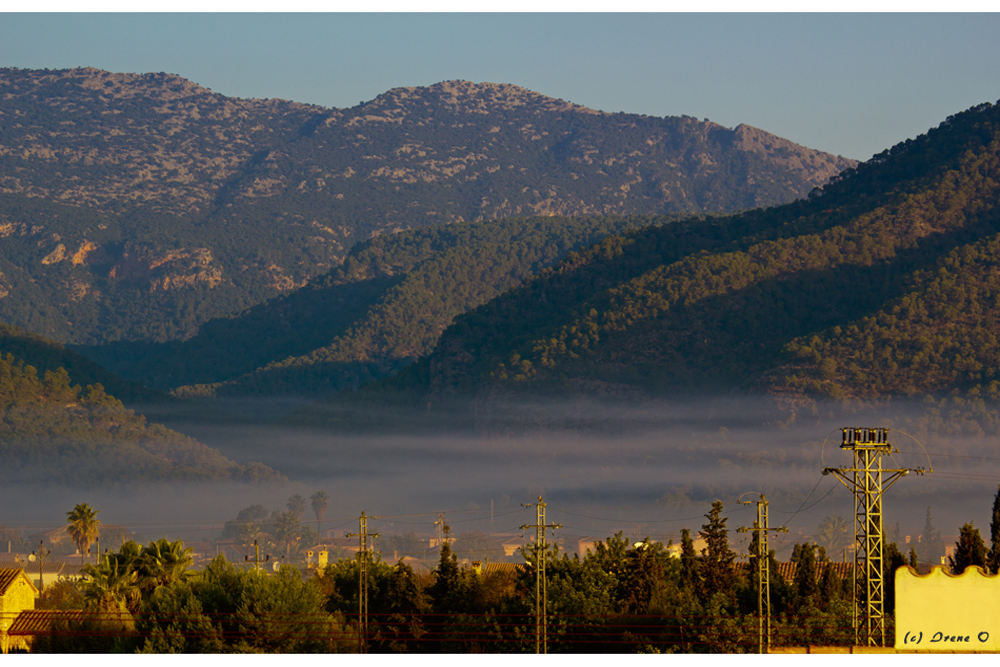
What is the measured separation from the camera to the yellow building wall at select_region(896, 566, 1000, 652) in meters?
70.8

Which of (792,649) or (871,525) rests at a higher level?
(871,525)

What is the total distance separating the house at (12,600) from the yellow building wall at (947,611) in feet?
178

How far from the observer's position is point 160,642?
8588 cm

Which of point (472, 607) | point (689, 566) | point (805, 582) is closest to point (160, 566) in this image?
point (472, 607)

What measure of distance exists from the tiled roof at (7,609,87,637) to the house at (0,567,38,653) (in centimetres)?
63

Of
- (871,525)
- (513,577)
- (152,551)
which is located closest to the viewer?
(871,525)

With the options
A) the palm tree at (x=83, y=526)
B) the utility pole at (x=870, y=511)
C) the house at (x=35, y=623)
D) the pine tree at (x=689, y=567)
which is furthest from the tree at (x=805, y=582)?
the palm tree at (x=83, y=526)

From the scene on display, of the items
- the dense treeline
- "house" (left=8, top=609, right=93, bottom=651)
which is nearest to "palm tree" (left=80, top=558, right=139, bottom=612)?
the dense treeline

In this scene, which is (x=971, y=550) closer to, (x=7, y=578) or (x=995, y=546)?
(x=995, y=546)

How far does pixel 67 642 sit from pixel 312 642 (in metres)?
14.4

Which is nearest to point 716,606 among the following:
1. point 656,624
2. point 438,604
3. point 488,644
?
point 656,624

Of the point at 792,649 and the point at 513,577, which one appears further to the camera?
the point at 513,577

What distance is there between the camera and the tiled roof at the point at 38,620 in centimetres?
9275

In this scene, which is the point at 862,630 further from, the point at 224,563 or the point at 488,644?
the point at 224,563
